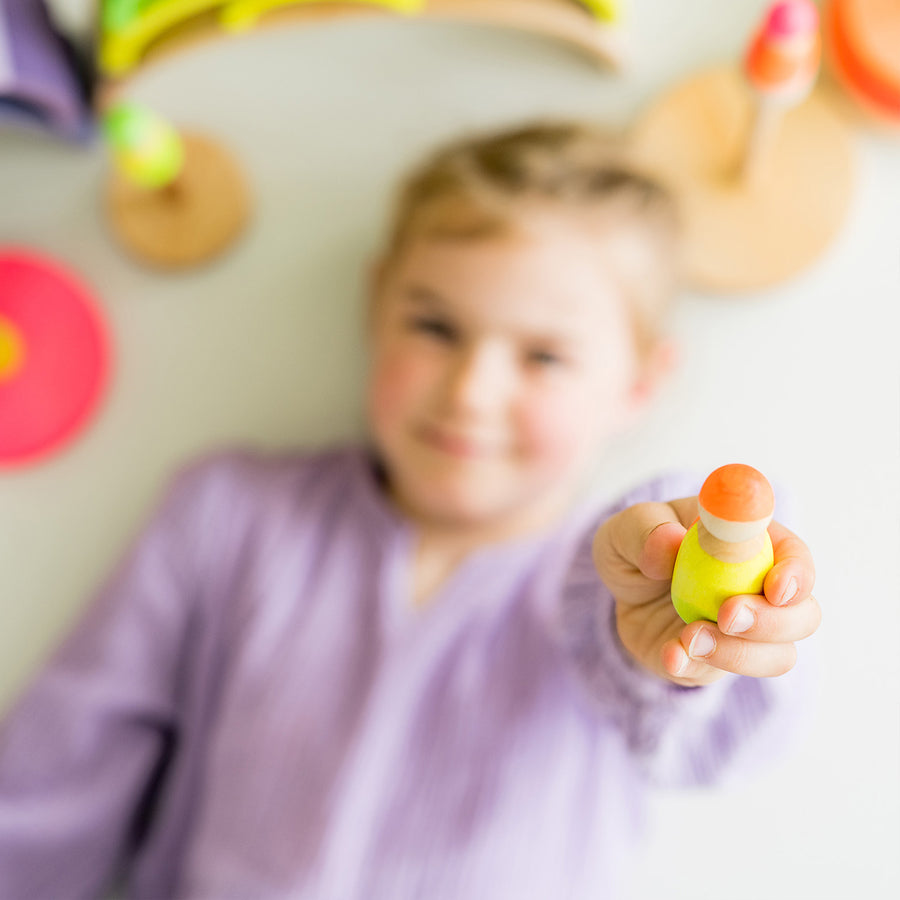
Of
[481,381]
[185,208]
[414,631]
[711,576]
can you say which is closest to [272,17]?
[185,208]

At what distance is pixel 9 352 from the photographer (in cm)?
81

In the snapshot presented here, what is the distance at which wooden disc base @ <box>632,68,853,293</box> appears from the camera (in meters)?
0.78

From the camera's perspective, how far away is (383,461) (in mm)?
824

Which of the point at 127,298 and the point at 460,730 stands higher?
the point at 127,298

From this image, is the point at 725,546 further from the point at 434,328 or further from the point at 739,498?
the point at 434,328

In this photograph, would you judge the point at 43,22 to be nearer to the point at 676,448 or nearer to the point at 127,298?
the point at 127,298

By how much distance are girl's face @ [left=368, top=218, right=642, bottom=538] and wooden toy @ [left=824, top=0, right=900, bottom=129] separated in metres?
0.33

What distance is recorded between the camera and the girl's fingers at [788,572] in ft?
0.93

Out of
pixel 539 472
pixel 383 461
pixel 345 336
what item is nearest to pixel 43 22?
pixel 345 336

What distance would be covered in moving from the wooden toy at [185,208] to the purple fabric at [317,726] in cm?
21

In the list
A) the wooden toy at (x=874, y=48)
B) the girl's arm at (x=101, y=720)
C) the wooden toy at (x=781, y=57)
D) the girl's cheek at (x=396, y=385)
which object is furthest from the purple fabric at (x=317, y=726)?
the wooden toy at (x=874, y=48)

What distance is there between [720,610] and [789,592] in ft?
0.08

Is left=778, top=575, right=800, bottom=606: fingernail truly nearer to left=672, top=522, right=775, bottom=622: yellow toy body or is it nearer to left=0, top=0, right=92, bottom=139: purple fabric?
left=672, top=522, right=775, bottom=622: yellow toy body

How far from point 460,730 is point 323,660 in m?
0.13
